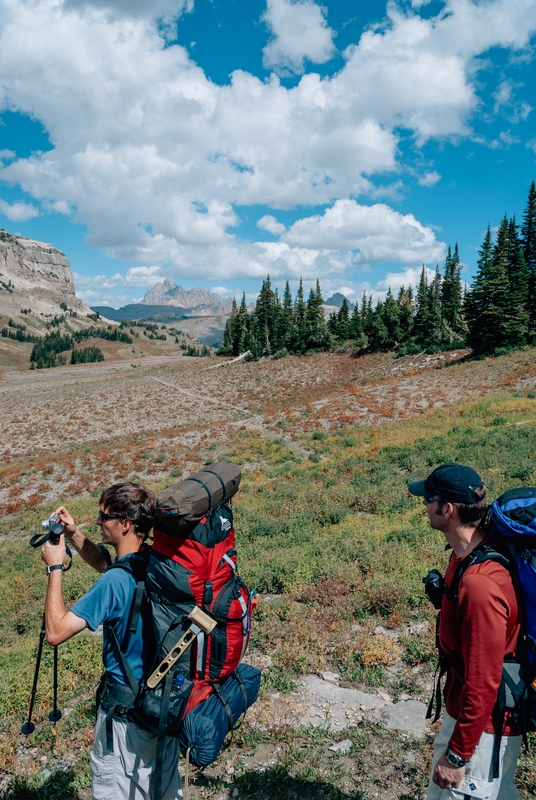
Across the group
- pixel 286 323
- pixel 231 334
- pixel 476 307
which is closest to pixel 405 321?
pixel 476 307

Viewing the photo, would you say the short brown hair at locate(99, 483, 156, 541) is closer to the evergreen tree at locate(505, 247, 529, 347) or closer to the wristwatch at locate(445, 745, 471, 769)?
the wristwatch at locate(445, 745, 471, 769)

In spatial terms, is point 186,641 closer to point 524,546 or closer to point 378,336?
point 524,546

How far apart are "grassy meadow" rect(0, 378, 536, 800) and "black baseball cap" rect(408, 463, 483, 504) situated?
2.95m

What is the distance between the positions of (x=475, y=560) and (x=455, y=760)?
3.91ft

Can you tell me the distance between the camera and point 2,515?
1911cm

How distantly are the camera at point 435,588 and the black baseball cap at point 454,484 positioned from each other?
59cm

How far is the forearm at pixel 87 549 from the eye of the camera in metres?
3.77

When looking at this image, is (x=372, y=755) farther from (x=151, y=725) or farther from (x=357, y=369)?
(x=357, y=369)

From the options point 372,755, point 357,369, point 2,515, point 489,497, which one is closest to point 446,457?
point 489,497

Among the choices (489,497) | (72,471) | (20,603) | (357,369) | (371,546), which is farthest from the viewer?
(357,369)

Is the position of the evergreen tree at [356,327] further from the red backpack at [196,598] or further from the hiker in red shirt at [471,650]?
the red backpack at [196,598]

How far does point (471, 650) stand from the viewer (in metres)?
2.54

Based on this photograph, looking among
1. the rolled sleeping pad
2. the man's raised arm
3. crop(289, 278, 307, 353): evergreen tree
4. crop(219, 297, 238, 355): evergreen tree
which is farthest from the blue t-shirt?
crop(219, 297, 238, 355): evergreen tree

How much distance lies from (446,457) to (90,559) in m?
14.1
